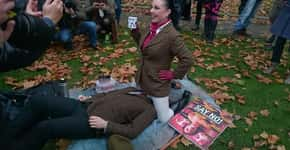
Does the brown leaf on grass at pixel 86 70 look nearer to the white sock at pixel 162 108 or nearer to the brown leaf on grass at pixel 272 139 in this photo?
the white sock at pixel 162 108

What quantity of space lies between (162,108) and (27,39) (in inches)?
83.7

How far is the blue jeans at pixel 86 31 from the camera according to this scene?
661 centimetres

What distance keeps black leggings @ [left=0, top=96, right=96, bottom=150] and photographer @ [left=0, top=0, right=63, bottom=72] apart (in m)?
1.04

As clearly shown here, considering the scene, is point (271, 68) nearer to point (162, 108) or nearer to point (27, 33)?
point (162, 108)

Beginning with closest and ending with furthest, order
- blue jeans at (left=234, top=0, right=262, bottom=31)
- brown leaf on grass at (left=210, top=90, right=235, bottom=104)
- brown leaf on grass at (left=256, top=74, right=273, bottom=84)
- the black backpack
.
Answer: the black backpack
brown leaf on grass at (left=210, top=90, right=235, bottom=104)
brown leaf on grass at (left=256, top=74, right=273, bottom=84)
blue jeans at (left=234, top=0, right=262, bottom=31)

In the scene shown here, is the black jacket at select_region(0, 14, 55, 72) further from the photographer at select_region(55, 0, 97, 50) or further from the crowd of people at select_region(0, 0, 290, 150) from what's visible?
the photographer at select_region(55, 0, 97, 50)

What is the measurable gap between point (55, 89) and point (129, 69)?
168cm

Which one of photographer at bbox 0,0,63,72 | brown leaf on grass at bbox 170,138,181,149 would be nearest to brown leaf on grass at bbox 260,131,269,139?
brown leaf on grass at bbox 170,138,181,149

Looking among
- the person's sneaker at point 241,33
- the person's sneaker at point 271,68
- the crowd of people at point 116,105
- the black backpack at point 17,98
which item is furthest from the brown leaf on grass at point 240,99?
the person's sneaker at point 241,33

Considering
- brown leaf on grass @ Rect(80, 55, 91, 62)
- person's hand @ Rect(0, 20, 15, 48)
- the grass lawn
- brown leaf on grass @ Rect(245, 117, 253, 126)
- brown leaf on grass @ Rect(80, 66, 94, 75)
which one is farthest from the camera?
brown leaf on grass @ Rect(80, 55, 91, 62)

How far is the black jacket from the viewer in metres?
2.17

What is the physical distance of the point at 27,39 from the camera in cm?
222

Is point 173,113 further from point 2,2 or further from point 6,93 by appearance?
point 2,2

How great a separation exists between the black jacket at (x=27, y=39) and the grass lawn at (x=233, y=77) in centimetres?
183
